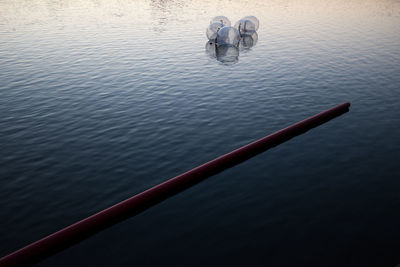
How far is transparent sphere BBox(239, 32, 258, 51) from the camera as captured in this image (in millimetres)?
33431

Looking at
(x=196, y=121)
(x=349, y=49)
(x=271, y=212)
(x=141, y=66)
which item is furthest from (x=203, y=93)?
(x=349, y=49)

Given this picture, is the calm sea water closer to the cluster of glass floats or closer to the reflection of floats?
the reflection of floats

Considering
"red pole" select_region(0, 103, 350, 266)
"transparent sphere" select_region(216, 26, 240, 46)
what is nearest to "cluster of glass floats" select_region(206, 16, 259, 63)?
"transparent sphere" select_region(216, 26, 240, 46)

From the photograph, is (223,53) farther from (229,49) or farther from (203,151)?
(203,151)

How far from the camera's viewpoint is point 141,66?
87.5 feet

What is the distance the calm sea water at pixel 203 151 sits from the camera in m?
8.85

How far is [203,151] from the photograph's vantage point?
13.7 meters

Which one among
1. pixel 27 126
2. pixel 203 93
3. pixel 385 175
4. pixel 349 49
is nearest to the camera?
pixel 385 175

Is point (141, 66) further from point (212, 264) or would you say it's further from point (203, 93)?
point (212, 264)

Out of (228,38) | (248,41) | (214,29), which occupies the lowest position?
(248,41)

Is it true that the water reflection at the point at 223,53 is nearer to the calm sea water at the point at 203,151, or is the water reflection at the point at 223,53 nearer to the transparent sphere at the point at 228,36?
the transparent sphere at the point at 228,36

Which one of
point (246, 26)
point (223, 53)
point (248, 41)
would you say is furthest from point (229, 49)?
point (246, 26)

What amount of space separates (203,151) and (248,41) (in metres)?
26.0

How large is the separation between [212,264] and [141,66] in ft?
70.6
